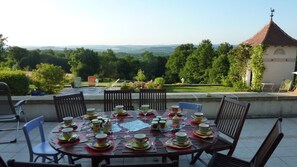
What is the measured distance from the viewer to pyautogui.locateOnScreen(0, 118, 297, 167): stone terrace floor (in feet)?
9.66

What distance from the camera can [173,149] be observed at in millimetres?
1808

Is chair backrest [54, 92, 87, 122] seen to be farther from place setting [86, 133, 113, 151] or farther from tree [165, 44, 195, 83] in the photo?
tree [165, 44, 195, 83]

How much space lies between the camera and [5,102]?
12.2ft

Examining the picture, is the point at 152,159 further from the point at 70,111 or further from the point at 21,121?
the point at 21,121

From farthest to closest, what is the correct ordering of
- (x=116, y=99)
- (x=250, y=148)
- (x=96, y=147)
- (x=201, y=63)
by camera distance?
(x=201, y=63) → (x=116, y=99) → (x=250, y=148) → (x=96, y=147)

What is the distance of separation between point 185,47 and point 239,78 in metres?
16.4

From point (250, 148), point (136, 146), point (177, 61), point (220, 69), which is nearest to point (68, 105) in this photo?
point (136, 146)

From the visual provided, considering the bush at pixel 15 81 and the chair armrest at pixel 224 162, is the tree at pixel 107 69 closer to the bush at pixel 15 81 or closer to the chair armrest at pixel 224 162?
the bush at pixel 15 81

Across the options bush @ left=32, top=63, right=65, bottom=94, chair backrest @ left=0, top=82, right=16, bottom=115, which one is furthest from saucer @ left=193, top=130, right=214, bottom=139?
bush @ left=32, top=63, right=65, bottom=94

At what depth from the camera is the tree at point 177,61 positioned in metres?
30.0

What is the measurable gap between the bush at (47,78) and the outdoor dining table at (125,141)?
806 centimetres

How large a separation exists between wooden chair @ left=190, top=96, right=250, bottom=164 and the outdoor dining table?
0.46m

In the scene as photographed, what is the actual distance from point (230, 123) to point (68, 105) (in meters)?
2.17

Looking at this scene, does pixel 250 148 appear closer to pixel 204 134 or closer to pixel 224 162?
pixel 224 162
